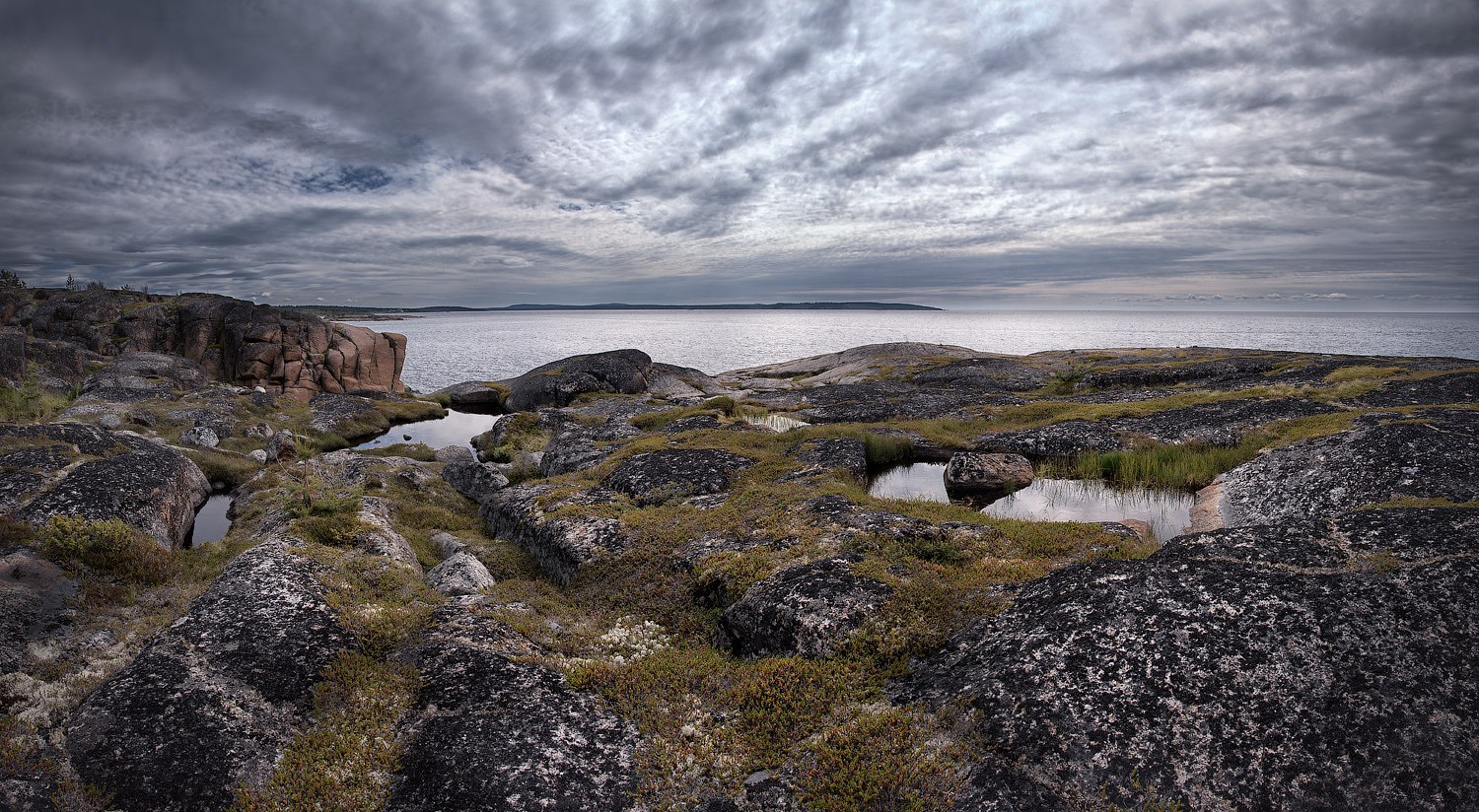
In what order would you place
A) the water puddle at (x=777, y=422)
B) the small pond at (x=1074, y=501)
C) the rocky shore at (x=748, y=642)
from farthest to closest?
1. the water puddle at (x=777, y=422)
2. the small pond at (x=1074, y=501)
3. the rocky shore at (x=748, y=642)

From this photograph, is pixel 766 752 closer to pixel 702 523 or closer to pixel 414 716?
pixel 414 716

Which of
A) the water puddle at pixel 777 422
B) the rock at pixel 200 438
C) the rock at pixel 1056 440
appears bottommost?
the rock at pixel 200 438

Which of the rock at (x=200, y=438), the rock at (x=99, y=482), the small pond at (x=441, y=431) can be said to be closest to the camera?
the rock at (x=99, y=482)

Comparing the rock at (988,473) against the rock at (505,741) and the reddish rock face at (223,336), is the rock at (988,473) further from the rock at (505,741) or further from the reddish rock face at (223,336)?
the reddish rock face at (223,336)

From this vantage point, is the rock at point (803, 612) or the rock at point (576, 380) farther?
the rock at point (576, 380)

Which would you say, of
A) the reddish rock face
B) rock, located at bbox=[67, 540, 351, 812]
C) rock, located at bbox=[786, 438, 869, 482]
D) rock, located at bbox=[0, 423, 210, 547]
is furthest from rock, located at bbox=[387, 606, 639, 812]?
the reddish rock face

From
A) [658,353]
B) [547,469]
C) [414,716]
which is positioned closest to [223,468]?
[547,469]

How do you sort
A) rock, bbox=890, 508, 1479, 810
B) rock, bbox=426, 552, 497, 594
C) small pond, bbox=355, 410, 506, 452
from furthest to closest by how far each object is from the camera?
small pond, bbox=355, 410, 506, 452 < rock, bbox=426, 552, 497, 594 < rock, bbox=890, 508, 1479, 810

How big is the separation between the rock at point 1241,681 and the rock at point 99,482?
20649mm

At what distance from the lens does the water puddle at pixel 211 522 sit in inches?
835

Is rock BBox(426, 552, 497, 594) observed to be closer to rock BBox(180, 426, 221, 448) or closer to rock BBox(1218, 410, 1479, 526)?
rock BBox(1218, 410, 1479, 526)

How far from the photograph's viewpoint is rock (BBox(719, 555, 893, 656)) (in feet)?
33.1

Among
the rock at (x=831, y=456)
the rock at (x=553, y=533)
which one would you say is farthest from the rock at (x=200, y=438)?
the rock at (x=831, y=456)

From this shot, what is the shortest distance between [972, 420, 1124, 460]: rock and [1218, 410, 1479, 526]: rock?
6258 mm
